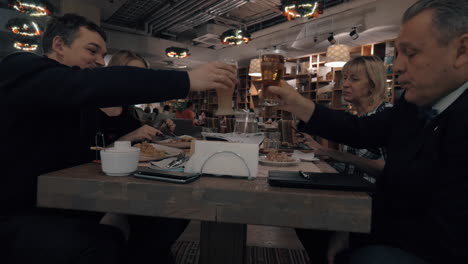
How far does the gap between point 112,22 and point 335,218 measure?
30.5 feet

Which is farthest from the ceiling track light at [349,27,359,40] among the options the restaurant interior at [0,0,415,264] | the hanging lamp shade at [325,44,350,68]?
the hanging lamp shade at [325,44,350,68]

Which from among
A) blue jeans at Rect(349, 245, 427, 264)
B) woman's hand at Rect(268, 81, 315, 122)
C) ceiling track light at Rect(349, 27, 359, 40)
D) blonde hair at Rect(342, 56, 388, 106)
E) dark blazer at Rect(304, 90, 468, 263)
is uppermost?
ceiling track light at Rect(349, 27, 359, 40)

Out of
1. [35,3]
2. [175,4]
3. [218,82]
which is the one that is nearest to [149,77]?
[218,82]

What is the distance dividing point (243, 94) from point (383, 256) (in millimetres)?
9482

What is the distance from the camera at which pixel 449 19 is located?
2.99 feet

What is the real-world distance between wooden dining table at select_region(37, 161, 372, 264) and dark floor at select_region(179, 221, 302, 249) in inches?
67.0

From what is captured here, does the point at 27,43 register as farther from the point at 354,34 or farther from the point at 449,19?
the point at 449,19

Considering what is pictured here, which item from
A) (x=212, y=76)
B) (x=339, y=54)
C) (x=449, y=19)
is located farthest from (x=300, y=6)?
(x=212, y=76)

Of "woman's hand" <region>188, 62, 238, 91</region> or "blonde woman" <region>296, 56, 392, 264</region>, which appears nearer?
"woman's hand" <region>188, 62, 238, 91</region>

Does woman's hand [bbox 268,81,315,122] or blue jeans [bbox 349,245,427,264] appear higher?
woman's hand [bbox 268,81,315,122]

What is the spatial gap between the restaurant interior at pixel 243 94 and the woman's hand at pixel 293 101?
0.69 ft

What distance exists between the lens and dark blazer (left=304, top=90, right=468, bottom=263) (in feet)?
2.67

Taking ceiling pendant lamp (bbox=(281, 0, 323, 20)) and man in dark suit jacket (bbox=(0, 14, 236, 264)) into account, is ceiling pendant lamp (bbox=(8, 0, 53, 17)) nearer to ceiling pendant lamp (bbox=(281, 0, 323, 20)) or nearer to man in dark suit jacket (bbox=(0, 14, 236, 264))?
ceiling pendant lamp (bbox=(281, 0, 323, 20))

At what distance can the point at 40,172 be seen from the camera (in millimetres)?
957
